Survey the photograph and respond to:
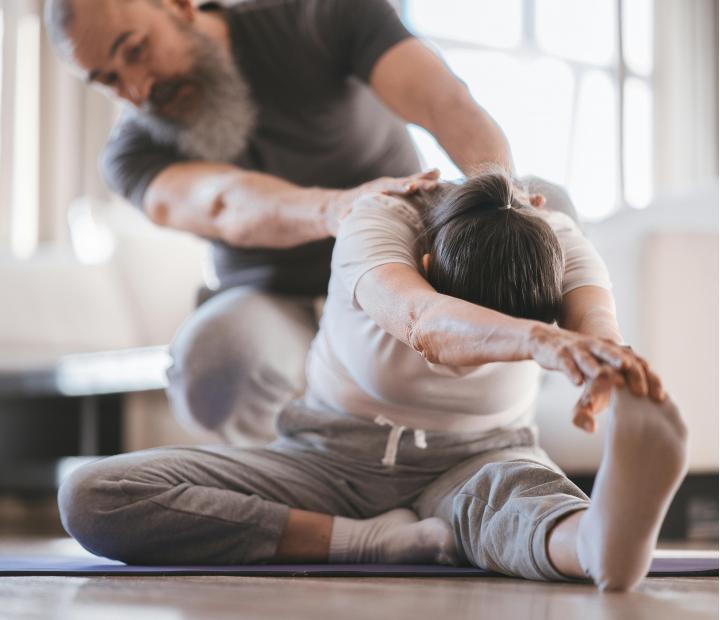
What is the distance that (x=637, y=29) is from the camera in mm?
4211

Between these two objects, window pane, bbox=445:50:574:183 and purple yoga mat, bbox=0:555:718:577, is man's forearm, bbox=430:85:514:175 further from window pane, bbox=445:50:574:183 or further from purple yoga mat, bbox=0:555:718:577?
window pane, bbox=445:50:574:183

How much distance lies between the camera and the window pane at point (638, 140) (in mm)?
4273

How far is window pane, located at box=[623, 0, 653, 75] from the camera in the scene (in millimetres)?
4168

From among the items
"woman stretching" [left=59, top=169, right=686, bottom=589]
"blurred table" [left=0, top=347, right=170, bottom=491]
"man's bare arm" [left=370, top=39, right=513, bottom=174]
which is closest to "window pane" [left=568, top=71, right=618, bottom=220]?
"blurred table" [left=0, top=347, right=170, bottom=491]

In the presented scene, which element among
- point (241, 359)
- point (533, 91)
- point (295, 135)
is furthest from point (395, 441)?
point (533, 91)

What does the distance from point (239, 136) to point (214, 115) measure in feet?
0.19

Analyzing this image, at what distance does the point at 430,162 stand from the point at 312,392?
741 mm

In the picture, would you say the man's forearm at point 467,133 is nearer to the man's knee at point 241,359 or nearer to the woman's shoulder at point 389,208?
the woman's shoulder at point 389,208

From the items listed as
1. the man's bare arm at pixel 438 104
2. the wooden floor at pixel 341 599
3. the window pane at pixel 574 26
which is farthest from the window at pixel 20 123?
the wooden floor at pixel 341 599

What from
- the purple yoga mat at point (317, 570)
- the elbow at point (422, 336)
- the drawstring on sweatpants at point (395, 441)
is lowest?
the purple yoga mat at point (317, 570)

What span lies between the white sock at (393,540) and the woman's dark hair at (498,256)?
0.95ft

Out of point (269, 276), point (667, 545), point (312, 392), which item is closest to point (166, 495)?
point (312, 392)

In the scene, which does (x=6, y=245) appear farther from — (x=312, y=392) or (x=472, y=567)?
(x=472, y=567)

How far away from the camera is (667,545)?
180 cm
